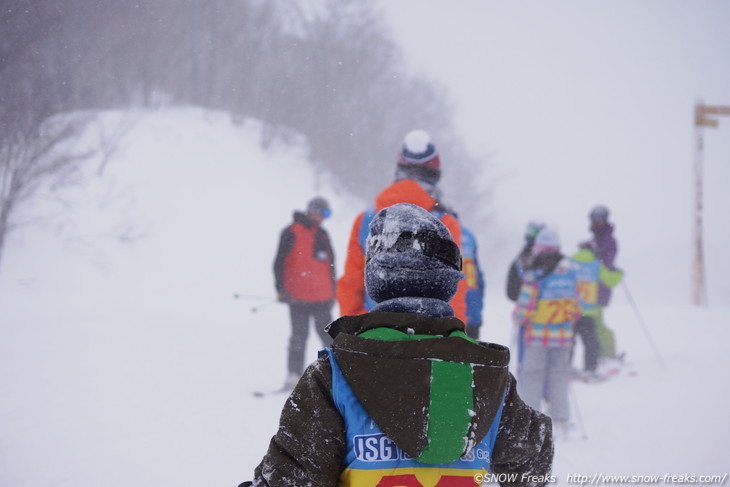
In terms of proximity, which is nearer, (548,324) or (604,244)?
(548,324)

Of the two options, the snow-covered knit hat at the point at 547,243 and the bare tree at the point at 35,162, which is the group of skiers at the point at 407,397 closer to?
the snow-covered knit hat at the point at 547,243

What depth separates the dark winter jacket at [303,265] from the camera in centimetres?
603

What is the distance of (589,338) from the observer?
24.0 ft

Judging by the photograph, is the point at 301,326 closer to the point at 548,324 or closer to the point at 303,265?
the point at 303,265

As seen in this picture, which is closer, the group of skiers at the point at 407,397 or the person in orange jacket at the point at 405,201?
the group of skiers at the point at 407,397

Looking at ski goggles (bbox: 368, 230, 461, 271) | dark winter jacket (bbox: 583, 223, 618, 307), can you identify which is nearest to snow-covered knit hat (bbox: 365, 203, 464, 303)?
ski goggles (bbox: 368, 230, 461, 271)

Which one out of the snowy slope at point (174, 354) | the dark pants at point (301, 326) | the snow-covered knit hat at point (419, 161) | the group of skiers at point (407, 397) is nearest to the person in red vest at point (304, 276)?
the dark pants at point (301, 326)

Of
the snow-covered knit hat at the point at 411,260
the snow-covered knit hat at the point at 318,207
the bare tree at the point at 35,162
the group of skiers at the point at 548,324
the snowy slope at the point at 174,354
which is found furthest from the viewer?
the bare tree at the point at 35,162

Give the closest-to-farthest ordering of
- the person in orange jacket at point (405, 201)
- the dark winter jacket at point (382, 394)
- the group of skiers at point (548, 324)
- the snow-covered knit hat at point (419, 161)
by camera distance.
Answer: the dark winter jacket at point (382, 394)
the person in orange jacket at point (405, 201)
the snow-covered knit hat at point (419, 161)
the group of skiers at point (548, 324)

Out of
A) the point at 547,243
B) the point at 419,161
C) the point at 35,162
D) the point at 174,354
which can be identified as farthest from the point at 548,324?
the point at 35,162

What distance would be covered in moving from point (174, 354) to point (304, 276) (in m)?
2.46

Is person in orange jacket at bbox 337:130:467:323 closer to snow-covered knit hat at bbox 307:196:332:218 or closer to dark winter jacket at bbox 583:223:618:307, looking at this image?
snow-covered knit hat at bbox 307:196:332:218

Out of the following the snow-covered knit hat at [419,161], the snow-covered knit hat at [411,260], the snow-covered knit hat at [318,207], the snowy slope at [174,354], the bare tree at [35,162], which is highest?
the bare tree at [35,162]

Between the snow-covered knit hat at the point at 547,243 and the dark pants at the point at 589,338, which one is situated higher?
the snow-covered knit hat at the point at 547,243
